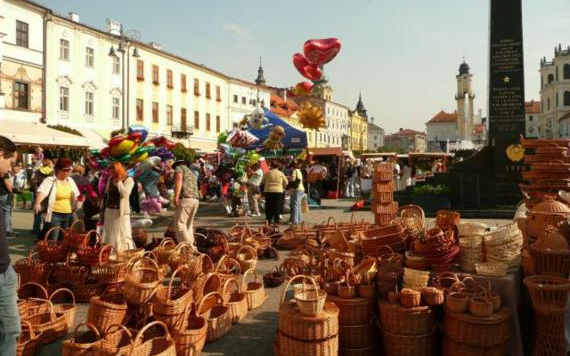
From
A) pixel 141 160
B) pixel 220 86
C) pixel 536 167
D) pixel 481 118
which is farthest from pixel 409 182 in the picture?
pixel 481 118

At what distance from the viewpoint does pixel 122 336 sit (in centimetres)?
454

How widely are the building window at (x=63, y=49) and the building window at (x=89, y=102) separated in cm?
284

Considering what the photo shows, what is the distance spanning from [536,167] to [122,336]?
558cm

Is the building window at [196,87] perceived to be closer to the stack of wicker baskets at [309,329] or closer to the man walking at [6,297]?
the stack of wicker baskets at [309,329]

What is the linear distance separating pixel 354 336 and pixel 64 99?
105 feet

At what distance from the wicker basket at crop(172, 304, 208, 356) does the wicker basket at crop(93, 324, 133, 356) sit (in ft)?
1.46

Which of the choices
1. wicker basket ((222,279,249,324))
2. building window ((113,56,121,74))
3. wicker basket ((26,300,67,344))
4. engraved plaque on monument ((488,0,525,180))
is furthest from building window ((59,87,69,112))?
wicker basket ((222,279,249,324))

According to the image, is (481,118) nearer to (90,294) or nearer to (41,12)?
(41,12)

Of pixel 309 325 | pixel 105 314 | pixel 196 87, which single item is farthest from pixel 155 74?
pixel 309 325

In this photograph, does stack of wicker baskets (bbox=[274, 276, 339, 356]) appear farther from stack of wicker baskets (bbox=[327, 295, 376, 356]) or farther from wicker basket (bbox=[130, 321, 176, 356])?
wicker basket (bbox=[130, 321, 176, 356])

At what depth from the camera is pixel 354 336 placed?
4527 mm

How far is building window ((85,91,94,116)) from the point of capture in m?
34.4

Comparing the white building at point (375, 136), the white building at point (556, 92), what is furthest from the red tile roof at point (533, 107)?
the white building at point (375, 136)

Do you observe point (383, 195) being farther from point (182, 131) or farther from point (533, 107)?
point (533, 107)
